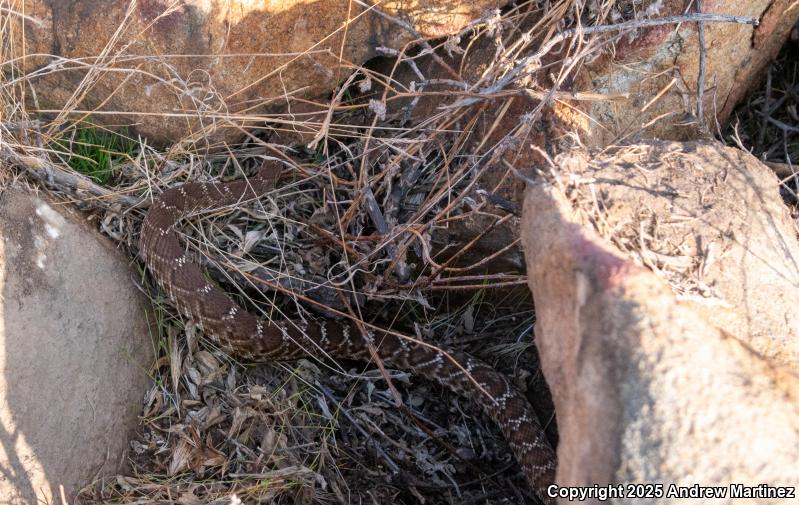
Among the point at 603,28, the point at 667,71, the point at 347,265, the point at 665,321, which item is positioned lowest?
the point at 347,265

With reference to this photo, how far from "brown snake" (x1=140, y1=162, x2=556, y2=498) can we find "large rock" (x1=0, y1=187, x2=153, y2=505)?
0.90ft

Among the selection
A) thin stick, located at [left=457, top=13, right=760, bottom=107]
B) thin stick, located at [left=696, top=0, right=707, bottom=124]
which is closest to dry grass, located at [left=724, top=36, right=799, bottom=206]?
thin stick, located at [left=696, top=0, right=707, bottom=124]

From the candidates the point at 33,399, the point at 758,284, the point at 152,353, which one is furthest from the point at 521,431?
the point at 33,399

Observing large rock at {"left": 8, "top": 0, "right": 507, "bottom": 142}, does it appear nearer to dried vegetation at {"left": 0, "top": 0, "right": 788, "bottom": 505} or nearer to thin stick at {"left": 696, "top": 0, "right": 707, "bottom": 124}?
dried vegetation at {"left": 0, "top": 0, "right": 788, "bottom": 505}

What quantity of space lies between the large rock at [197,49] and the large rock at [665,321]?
1734 millimetres

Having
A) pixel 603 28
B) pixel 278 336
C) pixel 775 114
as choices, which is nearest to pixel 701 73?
pixel 603 28

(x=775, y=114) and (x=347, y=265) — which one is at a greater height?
(x=775, y=114)

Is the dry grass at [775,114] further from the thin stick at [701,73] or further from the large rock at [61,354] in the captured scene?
the large rock at [61,354]

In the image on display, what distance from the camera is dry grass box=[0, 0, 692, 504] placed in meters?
3.44

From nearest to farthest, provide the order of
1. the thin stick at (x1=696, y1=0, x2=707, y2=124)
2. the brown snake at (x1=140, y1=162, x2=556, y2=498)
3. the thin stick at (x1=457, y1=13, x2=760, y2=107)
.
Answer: the thin stick at (x1=457, y1=13, x2=760, y2=107), the thin stick at (x1=696, y1=0, x2=707, y2=124), the brown snake at (x1=140, y1=162, x2=556, y2=498)

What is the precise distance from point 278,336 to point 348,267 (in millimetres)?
531

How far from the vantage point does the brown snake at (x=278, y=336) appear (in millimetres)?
3697

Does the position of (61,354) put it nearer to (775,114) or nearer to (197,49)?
(197,49)

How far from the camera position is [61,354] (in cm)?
331
